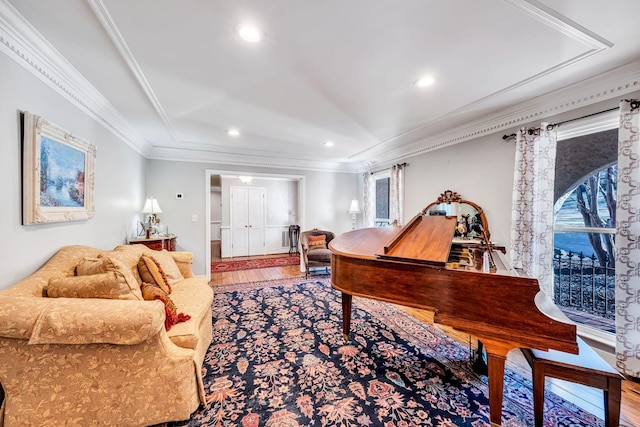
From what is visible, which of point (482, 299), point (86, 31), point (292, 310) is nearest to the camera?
point (482, 299)

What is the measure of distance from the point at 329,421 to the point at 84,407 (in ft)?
4.67

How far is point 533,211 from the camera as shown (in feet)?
8.32

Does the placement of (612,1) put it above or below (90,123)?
above

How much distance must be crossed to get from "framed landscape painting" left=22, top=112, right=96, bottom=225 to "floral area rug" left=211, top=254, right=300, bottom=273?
3.33 metres

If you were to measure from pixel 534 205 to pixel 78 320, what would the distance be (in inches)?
153

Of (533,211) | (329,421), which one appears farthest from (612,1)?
(329,421)

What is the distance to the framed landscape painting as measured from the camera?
64.9 inches

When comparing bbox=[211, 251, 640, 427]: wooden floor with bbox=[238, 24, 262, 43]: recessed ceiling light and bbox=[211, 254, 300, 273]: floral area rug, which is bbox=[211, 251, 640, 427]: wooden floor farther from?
bbox=[211, 254, 300, 273]: floral area rug

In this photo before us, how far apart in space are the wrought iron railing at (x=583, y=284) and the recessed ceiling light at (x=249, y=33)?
144 inches

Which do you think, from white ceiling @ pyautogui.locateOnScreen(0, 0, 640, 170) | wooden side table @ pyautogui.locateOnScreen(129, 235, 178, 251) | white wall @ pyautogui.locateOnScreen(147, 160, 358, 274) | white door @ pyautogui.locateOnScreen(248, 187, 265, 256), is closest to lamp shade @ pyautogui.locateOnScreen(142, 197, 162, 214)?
wooden side table @ pyautogui.locateOnScreen(129, 235, 178, 251)

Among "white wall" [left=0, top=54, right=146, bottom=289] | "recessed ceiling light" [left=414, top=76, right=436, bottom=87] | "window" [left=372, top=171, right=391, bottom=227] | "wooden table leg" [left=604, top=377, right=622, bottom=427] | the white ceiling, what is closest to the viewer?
"wooden table leg" [left=604, top=377, right=622, bottom=427]

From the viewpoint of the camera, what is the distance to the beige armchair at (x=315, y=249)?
4699 millimetres

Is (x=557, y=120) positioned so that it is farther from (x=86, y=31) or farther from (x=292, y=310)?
(x=86, y=31)

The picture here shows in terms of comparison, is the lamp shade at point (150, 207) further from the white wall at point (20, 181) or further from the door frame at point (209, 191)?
the door frame at point (209, 191)
